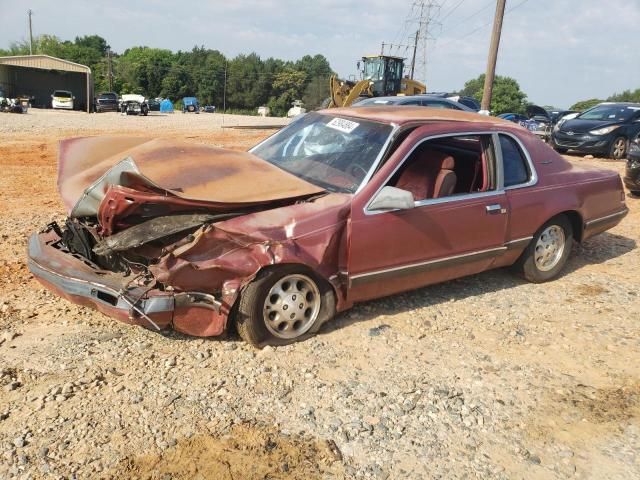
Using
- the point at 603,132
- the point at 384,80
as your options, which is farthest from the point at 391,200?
the point at 384,80

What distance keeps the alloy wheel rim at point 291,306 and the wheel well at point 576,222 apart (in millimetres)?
2979

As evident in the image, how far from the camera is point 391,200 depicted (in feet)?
12.9

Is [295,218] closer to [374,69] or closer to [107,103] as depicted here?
[374,69]

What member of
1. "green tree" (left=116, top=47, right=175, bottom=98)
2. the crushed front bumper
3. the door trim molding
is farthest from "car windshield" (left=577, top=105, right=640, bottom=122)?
"green tree" (left=116, top=47, right=175, bottom=98)

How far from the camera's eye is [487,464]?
2.86m

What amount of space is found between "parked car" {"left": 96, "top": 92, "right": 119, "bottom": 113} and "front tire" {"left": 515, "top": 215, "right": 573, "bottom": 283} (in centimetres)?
4223

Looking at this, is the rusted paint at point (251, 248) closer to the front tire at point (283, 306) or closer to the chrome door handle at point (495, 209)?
the front tire at point (283, 306)

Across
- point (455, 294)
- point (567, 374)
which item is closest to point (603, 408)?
point (567, 374)

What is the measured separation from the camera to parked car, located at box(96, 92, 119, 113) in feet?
138

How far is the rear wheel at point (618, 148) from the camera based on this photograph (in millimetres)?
13578

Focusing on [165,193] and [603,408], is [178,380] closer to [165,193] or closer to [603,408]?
[165,193]

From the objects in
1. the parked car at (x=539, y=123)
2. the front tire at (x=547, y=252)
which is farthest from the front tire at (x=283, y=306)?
the parked car at (x=539, y=123)

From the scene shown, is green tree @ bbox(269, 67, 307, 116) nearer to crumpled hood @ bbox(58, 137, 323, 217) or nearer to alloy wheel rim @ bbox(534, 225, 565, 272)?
alloy wheel rim @ bbox(534, 225, 565, 272)

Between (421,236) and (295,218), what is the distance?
3.61 ft
